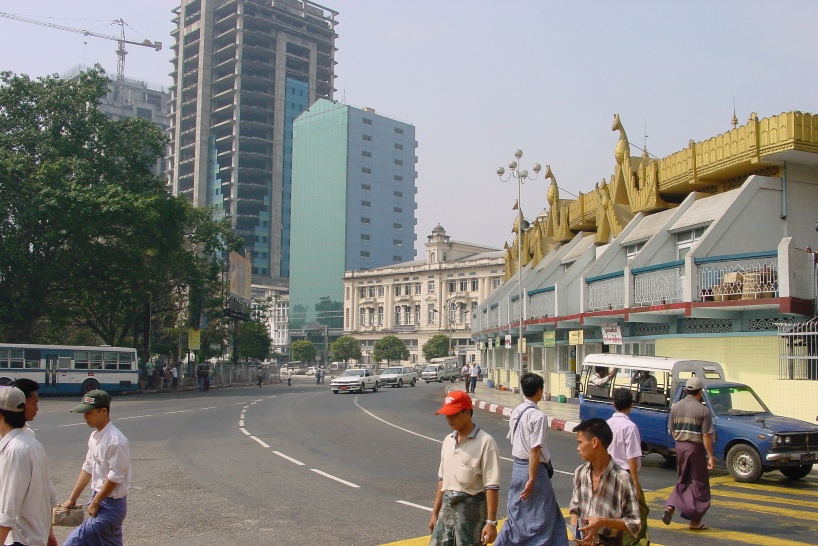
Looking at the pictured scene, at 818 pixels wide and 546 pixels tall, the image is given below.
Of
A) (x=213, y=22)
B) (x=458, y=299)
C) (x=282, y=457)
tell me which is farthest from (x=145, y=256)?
(x=213, y=22)

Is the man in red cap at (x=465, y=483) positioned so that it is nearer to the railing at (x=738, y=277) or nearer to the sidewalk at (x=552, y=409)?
the sidewalk at (x=552, y=409)

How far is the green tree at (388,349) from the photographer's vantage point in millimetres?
113000

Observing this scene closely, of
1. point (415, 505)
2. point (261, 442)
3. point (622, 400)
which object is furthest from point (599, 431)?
point (261, 442)

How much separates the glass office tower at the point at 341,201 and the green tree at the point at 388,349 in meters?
22.9

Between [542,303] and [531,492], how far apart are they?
27.3 m

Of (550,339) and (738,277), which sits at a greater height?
(738,277)

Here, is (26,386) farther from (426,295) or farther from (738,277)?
(426,295)

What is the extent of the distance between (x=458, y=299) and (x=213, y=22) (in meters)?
86.8

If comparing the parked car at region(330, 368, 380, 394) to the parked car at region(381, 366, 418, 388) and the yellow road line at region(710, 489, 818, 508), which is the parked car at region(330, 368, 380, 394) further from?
the yellow road line at region(710, 489, 818, 508)

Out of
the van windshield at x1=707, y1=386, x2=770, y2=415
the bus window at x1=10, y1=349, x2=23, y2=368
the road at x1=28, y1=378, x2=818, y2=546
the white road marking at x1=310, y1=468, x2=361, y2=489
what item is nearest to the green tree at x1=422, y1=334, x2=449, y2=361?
the bus window at x1=10, y1=349, x2=23, y2=368

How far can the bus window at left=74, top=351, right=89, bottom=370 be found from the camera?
38.3 metres

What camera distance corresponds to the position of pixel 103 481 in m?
5.86

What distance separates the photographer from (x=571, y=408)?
28266mm

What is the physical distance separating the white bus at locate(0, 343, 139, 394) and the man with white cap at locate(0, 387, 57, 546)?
32653 millimetres
